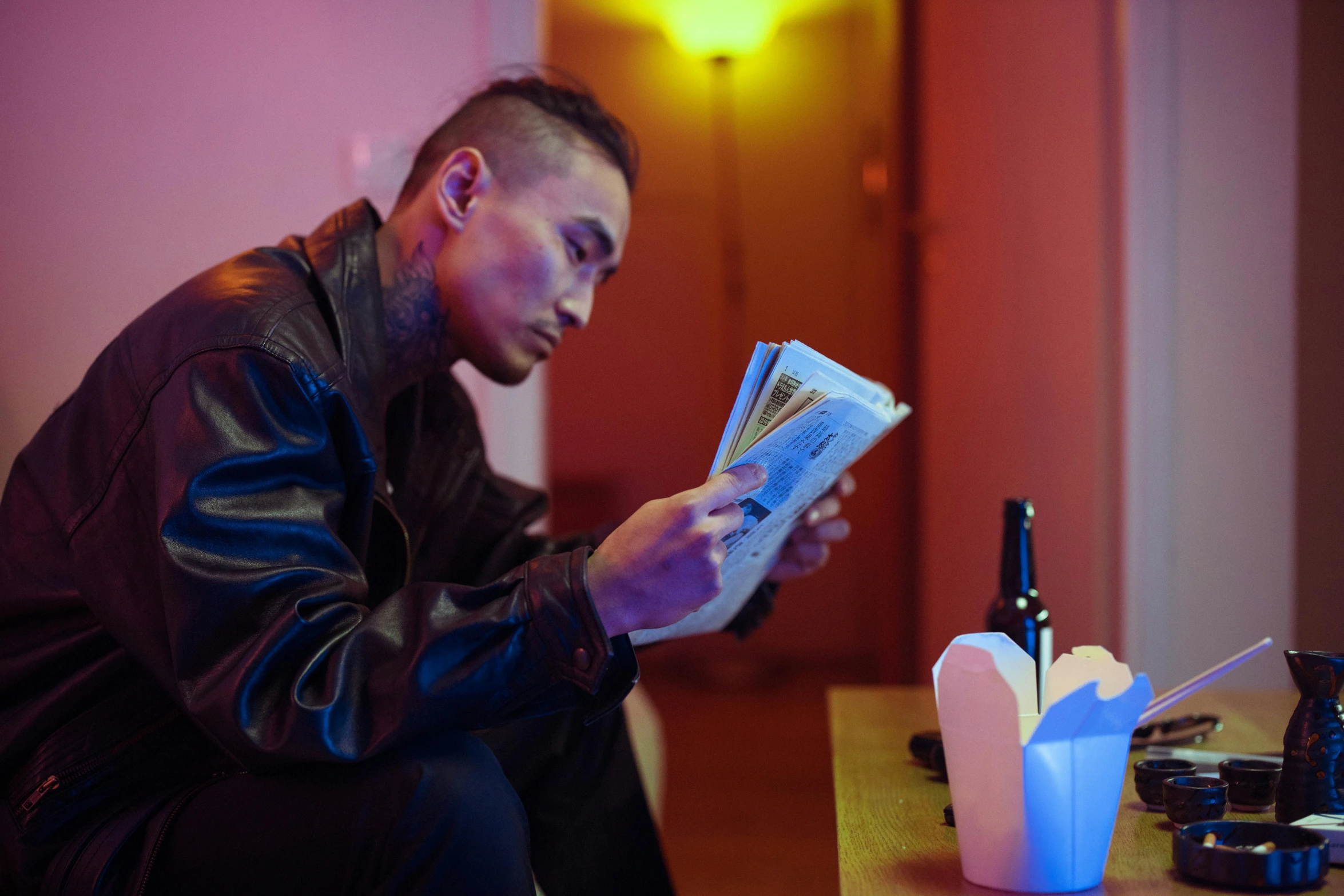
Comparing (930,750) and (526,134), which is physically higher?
(526,134)

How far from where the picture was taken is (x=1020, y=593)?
41.7 inches

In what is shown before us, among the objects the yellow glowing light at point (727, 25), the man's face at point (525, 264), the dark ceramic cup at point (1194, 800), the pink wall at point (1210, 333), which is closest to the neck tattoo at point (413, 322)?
the man's face at point (525, 264)

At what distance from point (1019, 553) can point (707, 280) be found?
2.87 m

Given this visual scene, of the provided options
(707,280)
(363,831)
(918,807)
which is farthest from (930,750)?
(707,280)

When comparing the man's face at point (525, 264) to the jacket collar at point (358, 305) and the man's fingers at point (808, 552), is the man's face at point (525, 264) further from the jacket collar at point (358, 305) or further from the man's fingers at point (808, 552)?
the man's fingers at point (808, 552)

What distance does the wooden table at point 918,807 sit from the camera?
687mm

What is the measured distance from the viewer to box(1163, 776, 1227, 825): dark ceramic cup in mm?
770

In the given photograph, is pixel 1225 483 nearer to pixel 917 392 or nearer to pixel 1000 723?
pixel 917 392

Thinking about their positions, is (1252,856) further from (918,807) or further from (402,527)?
(402,527)

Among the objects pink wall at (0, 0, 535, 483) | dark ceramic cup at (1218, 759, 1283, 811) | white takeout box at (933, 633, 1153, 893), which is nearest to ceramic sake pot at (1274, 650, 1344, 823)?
dark ceramic cup at (1218, 759, 1283, 811)

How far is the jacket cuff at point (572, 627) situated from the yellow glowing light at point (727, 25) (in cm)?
326

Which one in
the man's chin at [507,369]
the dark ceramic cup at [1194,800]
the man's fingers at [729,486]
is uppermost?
the man's chin at [507,369]

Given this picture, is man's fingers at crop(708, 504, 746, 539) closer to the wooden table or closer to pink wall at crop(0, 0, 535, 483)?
the wooden table

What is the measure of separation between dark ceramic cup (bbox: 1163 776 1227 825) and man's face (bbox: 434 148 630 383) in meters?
0.76
